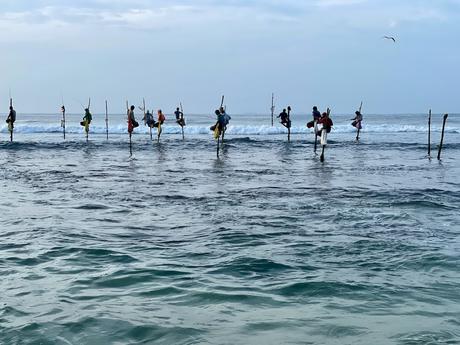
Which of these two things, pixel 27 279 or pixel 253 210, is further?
pixel 253 210

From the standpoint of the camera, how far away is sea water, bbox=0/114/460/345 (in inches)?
270

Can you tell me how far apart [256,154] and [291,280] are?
26635mm

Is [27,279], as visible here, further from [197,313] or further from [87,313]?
[197,313]

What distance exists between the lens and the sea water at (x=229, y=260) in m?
6.85

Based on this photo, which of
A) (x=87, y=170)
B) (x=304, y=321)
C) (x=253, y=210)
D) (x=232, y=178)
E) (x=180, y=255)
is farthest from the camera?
(x=87, y=170)

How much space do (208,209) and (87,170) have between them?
11.5 meters

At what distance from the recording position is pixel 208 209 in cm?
1525

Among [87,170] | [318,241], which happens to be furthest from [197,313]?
[87,170]

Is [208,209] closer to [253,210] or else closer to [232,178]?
[253,210]

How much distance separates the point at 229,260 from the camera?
990cm

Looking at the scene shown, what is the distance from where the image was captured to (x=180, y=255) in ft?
33.5

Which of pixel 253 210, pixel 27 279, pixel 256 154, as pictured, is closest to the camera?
pixel 27 279

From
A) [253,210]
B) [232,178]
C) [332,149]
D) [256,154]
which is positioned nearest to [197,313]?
[253,210]

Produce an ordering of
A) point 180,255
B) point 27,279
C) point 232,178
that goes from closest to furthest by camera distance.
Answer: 1. point 27,279
2. point 180,255
3. point 232,178
